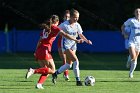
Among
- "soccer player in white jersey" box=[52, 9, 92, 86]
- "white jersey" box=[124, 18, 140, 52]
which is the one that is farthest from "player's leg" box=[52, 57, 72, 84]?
"white jersey" box=[124, 18, 140, 52]

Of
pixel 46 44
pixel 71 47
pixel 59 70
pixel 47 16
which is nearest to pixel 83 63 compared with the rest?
pixel 71 47

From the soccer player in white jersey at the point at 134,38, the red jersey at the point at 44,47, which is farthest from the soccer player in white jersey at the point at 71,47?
the soccer player in white jersey at the point at 134,38

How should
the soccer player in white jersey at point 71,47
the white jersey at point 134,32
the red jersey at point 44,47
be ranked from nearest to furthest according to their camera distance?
the red jersey at point 44,47 → the soccer player in white jersey at point 71,47 → the white jersey at point 134,32

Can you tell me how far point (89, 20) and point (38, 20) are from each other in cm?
461

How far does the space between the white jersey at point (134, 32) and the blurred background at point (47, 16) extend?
1115 inches

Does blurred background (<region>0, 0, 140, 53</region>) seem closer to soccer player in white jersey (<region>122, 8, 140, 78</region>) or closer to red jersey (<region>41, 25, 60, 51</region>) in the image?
soccer player in white jersey (<region>122, 8, 140, 78</region>)

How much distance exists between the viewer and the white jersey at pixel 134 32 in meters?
20.6

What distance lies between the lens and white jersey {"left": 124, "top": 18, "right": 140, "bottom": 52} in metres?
20.6

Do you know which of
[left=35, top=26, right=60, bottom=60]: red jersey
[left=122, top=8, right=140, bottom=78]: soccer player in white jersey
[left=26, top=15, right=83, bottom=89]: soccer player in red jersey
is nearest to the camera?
[left=26, top=15, right=83, bottom=89]: soccer player in red jersey

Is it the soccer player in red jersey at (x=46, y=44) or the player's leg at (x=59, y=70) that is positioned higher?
the soccer player in red jersey at (x=46, y=44)

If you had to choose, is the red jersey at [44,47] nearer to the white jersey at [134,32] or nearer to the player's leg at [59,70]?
the player's leg at [59,70]

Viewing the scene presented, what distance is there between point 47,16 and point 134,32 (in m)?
33.7

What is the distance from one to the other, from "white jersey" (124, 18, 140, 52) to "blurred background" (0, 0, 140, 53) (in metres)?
28.3

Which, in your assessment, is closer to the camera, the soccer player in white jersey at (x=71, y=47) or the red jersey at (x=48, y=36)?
the red jersey at (x=48, y=36)
